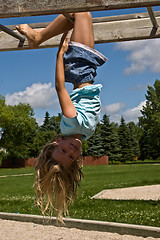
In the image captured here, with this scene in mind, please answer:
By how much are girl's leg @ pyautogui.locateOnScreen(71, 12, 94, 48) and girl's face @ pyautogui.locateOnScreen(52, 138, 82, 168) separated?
91 cm

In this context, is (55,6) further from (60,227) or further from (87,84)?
(60,227)

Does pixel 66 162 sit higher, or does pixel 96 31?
pixel 96 31

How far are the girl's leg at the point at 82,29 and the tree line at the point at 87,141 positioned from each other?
1233 inches

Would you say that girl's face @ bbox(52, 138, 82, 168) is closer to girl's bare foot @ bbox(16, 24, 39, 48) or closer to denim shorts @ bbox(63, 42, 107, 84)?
denim shorts @ bbox(63, 42, 107, 84)

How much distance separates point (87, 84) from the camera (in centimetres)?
287

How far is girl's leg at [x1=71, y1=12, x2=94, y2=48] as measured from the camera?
2.77m

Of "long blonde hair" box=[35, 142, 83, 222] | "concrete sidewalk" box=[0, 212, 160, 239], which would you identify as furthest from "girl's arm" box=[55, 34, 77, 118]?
"concrete sidewalk" box=[0, 212, 160, 239]

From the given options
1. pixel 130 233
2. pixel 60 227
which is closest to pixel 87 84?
pixel 130 233

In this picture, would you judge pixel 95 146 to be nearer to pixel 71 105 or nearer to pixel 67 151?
pixel 67 151

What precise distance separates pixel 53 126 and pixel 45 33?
41.7 m

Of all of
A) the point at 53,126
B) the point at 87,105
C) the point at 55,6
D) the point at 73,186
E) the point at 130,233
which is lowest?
the point at 130,233

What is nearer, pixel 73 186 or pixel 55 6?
pixel 55 6

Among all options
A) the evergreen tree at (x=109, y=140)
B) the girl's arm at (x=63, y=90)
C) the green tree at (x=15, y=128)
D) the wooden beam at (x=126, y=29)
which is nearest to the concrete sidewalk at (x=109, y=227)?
the wooden beam at (x=126, y=29)

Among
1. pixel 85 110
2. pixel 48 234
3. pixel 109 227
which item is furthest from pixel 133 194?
pixel 85 110
